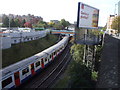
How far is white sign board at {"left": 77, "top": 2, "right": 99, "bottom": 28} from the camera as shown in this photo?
13.3 meters

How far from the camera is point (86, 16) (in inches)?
567

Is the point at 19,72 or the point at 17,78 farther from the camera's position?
the point at 19,72

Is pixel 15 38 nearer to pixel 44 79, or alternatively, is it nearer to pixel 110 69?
pixel 44 79

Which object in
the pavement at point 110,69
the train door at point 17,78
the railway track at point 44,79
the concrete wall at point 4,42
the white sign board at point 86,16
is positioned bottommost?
the railway track at point 44,79

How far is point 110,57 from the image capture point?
39.7ft

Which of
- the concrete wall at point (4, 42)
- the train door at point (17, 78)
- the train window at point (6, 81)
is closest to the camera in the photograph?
the train window at point (6, 81)

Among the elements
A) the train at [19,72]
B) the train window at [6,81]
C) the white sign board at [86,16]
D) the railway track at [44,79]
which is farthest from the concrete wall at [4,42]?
the white sign board at [86,16]

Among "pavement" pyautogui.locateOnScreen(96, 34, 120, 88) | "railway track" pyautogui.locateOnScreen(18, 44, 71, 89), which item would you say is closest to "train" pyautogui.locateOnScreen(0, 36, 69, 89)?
"railway track" pyautogui.locateOnScreen(18, 44, 71, 89)

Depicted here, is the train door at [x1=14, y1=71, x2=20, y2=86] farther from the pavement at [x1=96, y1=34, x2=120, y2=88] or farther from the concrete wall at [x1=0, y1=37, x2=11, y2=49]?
the concrete wall at [x1=0, y1=37, x2=11, y2=49]

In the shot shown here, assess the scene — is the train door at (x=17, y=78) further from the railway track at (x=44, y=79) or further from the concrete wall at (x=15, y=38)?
the concrete wall at (x=15, y=38)

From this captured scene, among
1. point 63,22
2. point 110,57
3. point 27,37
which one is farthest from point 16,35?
point 63,22

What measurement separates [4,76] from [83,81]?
22.2ft

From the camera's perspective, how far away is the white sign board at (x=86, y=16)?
1327 centimetres

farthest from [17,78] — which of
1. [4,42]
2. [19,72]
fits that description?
[4,42]
